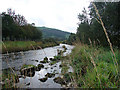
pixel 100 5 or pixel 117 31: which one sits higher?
pixel 100 5

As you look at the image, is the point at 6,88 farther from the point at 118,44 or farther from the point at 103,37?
the point at 103,37

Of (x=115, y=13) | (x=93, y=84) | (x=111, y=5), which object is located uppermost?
(x=111, y=5)

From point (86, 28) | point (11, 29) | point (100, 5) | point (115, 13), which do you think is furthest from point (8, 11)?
point (115, 13)

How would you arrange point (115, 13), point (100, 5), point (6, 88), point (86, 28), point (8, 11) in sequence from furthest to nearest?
point (8, 11) < point (86, 28) < point (100, 5) < point (115, 13) < point (6, 88)

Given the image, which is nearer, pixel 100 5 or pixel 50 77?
pixel 50 77

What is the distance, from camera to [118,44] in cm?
885

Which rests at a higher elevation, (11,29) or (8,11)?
(8,11)

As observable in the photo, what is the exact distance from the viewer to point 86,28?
1641cm

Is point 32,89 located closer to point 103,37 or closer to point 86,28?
point 103,37

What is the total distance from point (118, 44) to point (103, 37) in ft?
6.32

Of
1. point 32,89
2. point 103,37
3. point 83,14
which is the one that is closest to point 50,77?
point 32,89

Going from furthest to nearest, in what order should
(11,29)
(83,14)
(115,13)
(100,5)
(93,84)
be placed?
1. (11,29)
2. (83,14)
3. (100,5)
4. (115,13)
5. (93,84)

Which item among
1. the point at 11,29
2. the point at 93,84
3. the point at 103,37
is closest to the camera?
the point at 93,84

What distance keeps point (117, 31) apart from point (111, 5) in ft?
9.16
